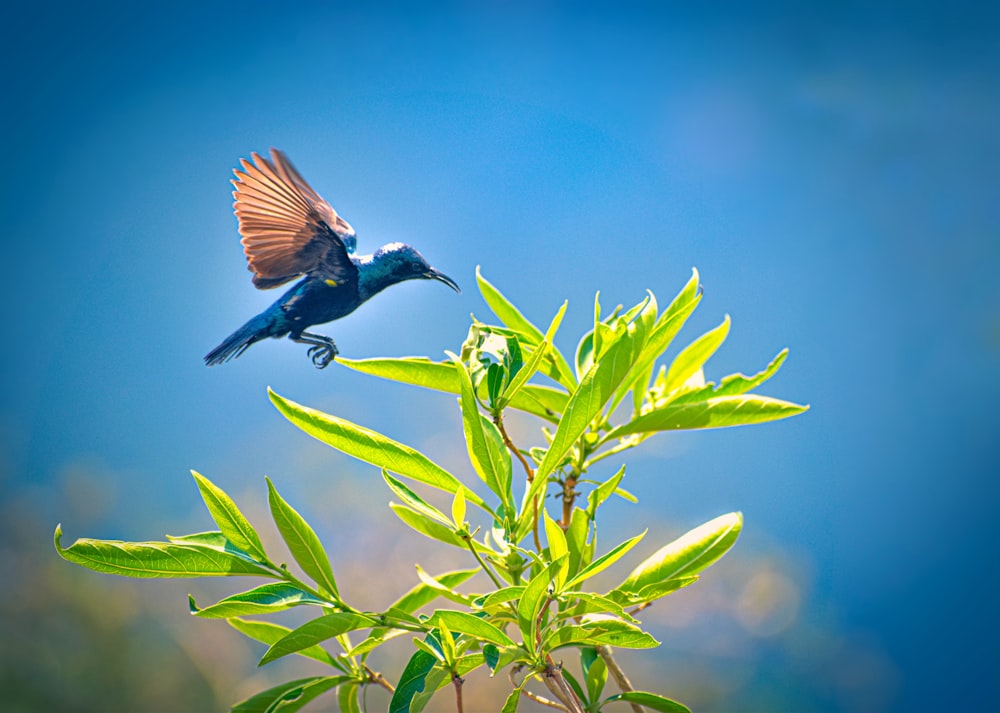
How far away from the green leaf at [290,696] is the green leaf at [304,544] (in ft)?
0.25

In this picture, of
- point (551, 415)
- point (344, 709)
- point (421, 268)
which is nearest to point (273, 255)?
point (421, 268)

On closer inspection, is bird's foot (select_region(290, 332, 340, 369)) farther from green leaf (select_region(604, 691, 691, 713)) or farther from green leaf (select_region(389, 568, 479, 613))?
green leaf (select_region(604, 691, 691, 713))

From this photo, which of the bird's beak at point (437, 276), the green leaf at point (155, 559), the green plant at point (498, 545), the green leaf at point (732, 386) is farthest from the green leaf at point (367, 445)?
the bird's beak at point (437, 276)

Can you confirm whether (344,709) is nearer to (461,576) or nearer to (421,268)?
(461,576)

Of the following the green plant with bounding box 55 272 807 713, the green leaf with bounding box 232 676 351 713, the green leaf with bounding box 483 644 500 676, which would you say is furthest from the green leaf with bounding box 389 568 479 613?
the green leaf with bounding box 483 644 500 676

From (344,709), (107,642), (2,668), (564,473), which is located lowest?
(2,668)

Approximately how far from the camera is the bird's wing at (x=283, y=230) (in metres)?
0.89

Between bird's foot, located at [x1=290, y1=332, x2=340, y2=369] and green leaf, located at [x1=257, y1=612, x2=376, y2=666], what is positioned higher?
bird's foot, located at [x1=290, y1=332, x2=340, y2=369]

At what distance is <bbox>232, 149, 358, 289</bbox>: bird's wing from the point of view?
2.91 feet

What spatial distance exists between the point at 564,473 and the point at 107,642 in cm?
276

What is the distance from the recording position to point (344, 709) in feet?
2.23

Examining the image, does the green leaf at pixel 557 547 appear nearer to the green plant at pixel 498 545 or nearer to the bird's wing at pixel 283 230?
the green plant at pixel 498 545

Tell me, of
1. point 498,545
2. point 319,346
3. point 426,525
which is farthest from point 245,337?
point 498,545

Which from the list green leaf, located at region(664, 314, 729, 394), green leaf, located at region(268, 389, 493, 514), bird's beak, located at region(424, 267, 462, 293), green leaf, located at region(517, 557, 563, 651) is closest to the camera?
green leaf, located at region(517, 557, 563, 651)
